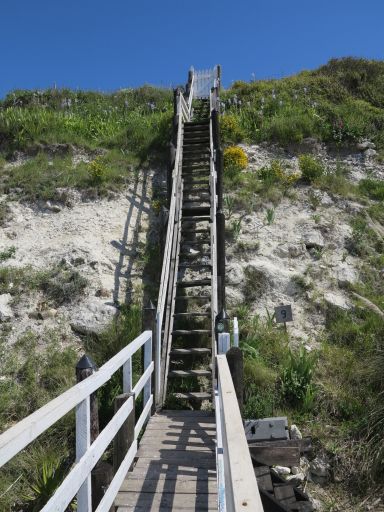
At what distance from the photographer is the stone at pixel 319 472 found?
227 inches

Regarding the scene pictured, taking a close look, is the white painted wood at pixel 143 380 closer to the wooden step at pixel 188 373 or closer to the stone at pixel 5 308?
the wooden step at pixel 188 373

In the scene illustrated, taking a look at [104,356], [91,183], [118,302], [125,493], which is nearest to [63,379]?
[104,356]

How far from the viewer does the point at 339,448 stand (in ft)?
19.6

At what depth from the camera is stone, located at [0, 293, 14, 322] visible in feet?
27.9

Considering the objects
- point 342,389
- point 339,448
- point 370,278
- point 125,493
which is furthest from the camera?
point 370,278

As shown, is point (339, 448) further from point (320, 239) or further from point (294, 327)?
point (320, 239)

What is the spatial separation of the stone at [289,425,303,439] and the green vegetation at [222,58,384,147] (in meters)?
10.2

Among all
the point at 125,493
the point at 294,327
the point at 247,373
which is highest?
the point at 294,327

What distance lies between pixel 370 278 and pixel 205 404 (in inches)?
190

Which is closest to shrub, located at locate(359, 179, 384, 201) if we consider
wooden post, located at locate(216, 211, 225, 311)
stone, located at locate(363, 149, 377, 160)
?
stone, located at locate(363, 149, 377, 160)

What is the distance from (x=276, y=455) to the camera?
17.8ft

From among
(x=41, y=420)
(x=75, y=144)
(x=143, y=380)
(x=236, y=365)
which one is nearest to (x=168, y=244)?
(x=143, y=380)

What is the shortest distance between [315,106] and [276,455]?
46.1 ft

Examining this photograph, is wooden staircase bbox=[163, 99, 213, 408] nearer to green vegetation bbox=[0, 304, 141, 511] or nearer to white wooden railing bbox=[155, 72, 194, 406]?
white wooden railing bbox=[155, 72, 194, 406]
